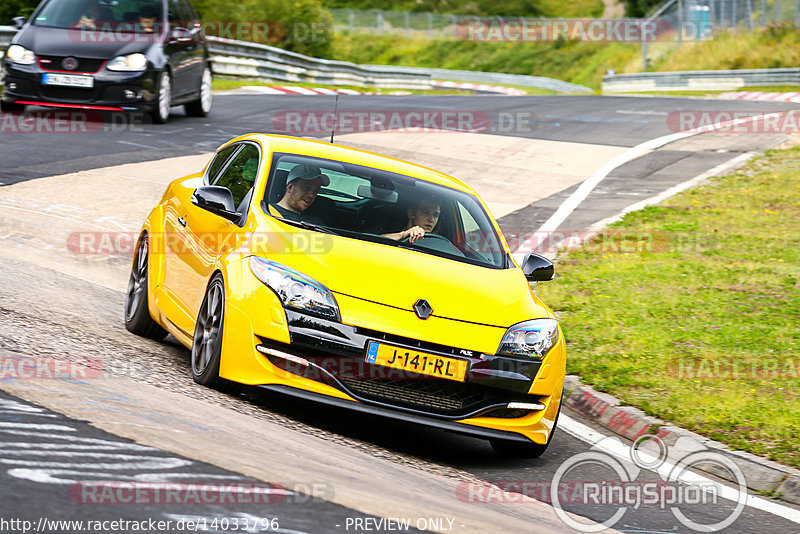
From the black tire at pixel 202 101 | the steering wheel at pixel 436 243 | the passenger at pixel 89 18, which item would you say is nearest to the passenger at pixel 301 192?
the steering wheel at pixel 436 243

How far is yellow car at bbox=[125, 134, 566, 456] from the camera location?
6156 millimetres

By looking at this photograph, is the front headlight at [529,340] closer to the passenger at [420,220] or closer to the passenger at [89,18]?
the passenger at [420,220]

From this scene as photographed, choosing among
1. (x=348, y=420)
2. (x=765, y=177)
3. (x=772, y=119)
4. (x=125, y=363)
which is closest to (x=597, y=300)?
(x=348, y=420)

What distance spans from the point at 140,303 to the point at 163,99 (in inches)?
442

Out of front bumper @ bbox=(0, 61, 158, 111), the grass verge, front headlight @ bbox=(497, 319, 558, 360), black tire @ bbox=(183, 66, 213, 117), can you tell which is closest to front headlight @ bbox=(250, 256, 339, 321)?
front headlight @ bbox=(497, 319, 558, 360)

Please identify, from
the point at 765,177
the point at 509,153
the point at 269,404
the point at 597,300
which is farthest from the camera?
the point at 509,153

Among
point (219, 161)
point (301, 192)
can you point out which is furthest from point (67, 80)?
point (301, 192)

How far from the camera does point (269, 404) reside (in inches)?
263

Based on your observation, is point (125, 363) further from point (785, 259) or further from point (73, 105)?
point (73, 105)

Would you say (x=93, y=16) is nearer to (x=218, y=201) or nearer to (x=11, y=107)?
(x=11, y=107)

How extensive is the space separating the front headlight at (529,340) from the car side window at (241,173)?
2086 millimetres

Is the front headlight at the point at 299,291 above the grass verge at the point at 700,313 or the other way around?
above

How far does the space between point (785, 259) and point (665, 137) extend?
372 inches

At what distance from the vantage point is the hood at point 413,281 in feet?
20.7
